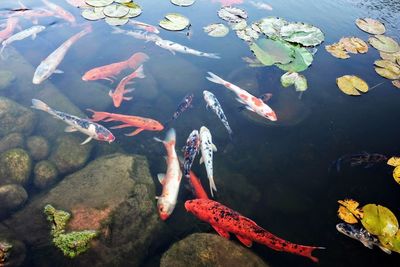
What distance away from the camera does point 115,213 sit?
4.56m

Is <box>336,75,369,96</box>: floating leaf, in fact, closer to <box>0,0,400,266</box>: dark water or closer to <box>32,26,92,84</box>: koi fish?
<box>0,0,400,266</box>: dark water

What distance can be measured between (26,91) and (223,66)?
16.8 feet

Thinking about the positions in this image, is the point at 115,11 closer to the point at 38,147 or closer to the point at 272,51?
the point at 272,51

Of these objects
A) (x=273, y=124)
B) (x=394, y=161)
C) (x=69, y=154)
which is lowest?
(x=69, y=154)

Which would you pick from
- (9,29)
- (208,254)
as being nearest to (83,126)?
(208,254)

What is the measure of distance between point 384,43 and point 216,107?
6085 mm

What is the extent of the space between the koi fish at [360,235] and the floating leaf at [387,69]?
16.4 feet

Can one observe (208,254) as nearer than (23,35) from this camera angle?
Yes

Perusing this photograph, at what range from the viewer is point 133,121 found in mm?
6180

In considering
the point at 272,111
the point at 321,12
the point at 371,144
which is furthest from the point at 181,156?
the point at 321,12

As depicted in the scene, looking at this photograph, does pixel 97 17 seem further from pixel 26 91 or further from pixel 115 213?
pixel 115 213

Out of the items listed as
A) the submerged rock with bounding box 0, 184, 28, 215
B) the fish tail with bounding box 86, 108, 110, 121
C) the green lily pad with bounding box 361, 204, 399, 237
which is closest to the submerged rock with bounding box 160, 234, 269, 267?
the green lily pad with bounding box 361, 204, 399, 237

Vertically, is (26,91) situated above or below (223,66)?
below

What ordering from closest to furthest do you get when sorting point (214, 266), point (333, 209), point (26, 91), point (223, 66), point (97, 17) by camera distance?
point (214, 266) → point (333, 209) → point (26, 91) → point (223, 66) → point (97, 17)
